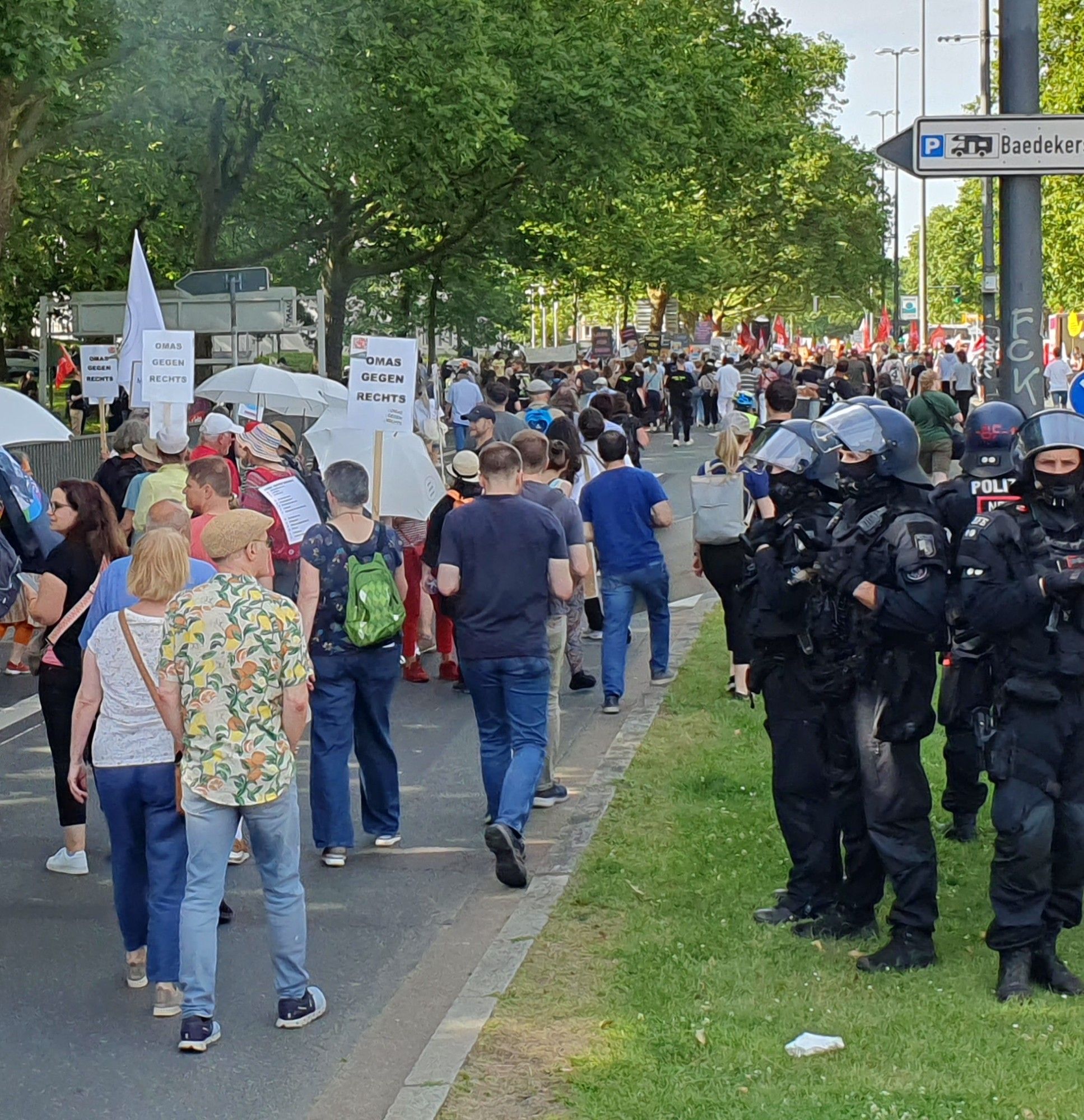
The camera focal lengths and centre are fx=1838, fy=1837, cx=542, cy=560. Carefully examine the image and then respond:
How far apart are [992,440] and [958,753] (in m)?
1.48

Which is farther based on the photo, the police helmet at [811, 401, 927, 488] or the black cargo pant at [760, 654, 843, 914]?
the black cargo pant at [760, 654, 843, 914]

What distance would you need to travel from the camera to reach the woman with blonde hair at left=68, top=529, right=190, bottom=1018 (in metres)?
5.84

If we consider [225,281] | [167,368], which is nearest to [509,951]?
[167,368]

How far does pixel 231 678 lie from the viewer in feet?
18.2

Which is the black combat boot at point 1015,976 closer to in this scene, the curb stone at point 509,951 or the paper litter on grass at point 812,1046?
the paper litter on grass at point 812,1046

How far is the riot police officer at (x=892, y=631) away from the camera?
5742mm

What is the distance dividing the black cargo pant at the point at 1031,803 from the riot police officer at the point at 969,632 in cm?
28

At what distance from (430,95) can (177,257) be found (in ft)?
45.2

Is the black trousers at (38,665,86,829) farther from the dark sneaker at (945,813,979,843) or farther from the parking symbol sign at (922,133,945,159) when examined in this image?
the parking symbol sign at (922,133,945,159)

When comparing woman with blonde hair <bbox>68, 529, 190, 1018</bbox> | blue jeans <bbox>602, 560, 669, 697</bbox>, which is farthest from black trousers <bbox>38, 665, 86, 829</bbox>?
blue jeans <bbox>602, 560, 669, 697</bbox>

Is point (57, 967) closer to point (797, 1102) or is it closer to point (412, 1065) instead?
point (412, 1065)

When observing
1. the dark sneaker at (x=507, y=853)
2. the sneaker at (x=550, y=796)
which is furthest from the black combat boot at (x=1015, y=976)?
the sneaker at (x=550, y=796)

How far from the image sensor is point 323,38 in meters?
22.5

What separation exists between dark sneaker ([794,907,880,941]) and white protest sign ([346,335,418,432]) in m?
5.41
